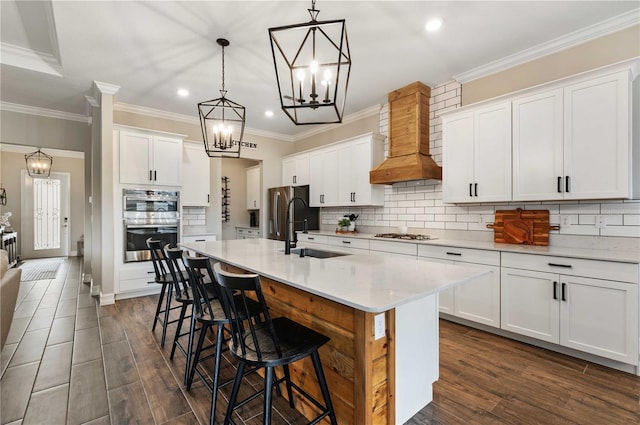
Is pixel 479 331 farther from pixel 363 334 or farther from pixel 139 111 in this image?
pixel 139 111

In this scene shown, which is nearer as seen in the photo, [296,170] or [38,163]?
[296,170]

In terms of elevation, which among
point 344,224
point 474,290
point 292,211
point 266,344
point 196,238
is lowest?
point 474,290

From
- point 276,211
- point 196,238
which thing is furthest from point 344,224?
point 196,238

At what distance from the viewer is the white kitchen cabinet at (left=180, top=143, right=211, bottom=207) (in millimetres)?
5062

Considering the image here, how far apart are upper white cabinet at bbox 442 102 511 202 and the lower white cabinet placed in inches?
32.4

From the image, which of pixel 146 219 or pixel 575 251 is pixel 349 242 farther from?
pixel 146 219

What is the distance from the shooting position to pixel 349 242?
14.9 feet

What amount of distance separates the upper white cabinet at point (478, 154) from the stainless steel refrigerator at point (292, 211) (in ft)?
8.77

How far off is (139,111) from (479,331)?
18.4ft

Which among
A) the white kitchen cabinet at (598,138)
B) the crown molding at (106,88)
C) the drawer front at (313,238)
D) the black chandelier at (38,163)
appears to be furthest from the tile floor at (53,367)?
the black chandelier at (38,163)

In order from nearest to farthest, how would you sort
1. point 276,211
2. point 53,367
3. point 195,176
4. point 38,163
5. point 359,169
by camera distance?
point 53,367
point 359,169
point 195,176
point 276,211
point 38,163

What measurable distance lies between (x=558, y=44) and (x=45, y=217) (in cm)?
1109

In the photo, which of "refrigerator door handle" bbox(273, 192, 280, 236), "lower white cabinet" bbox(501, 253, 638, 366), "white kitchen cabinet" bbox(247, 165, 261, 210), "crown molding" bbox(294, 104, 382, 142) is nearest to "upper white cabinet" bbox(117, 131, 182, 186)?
"refrigerator door handle" bbox(273, 192, 280, 236)

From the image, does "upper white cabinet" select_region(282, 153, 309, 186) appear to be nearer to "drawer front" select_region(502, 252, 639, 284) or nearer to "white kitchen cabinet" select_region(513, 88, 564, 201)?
"white kitchen cabinet" select_region(513, 88, 564, 201)
